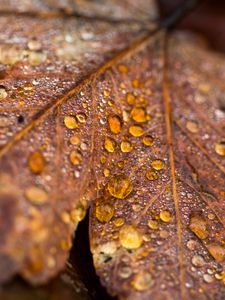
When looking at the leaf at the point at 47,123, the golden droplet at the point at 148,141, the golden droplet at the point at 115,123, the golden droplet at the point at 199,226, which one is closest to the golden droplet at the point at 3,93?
the leaf at the point at 47,123

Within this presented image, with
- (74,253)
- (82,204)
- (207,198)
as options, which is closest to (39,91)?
(82,204)

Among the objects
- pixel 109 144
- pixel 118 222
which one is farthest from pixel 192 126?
pixel 118 222

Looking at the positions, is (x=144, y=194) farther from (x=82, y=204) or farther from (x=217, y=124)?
(x=217, y=124)

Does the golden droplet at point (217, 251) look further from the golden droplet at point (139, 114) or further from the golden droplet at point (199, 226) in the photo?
the golden droplet at point (139, 114)

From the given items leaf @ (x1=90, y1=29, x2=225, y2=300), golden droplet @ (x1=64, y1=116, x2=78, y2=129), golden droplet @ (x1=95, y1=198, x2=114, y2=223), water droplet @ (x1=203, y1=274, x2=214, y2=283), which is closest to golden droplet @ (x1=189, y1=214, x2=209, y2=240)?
leaf @ (x1=90, y1=29, x2=225, y2=300)

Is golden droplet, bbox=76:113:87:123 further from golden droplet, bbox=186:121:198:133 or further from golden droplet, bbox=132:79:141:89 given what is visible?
golden droplet, bbox=186:121:198:133
